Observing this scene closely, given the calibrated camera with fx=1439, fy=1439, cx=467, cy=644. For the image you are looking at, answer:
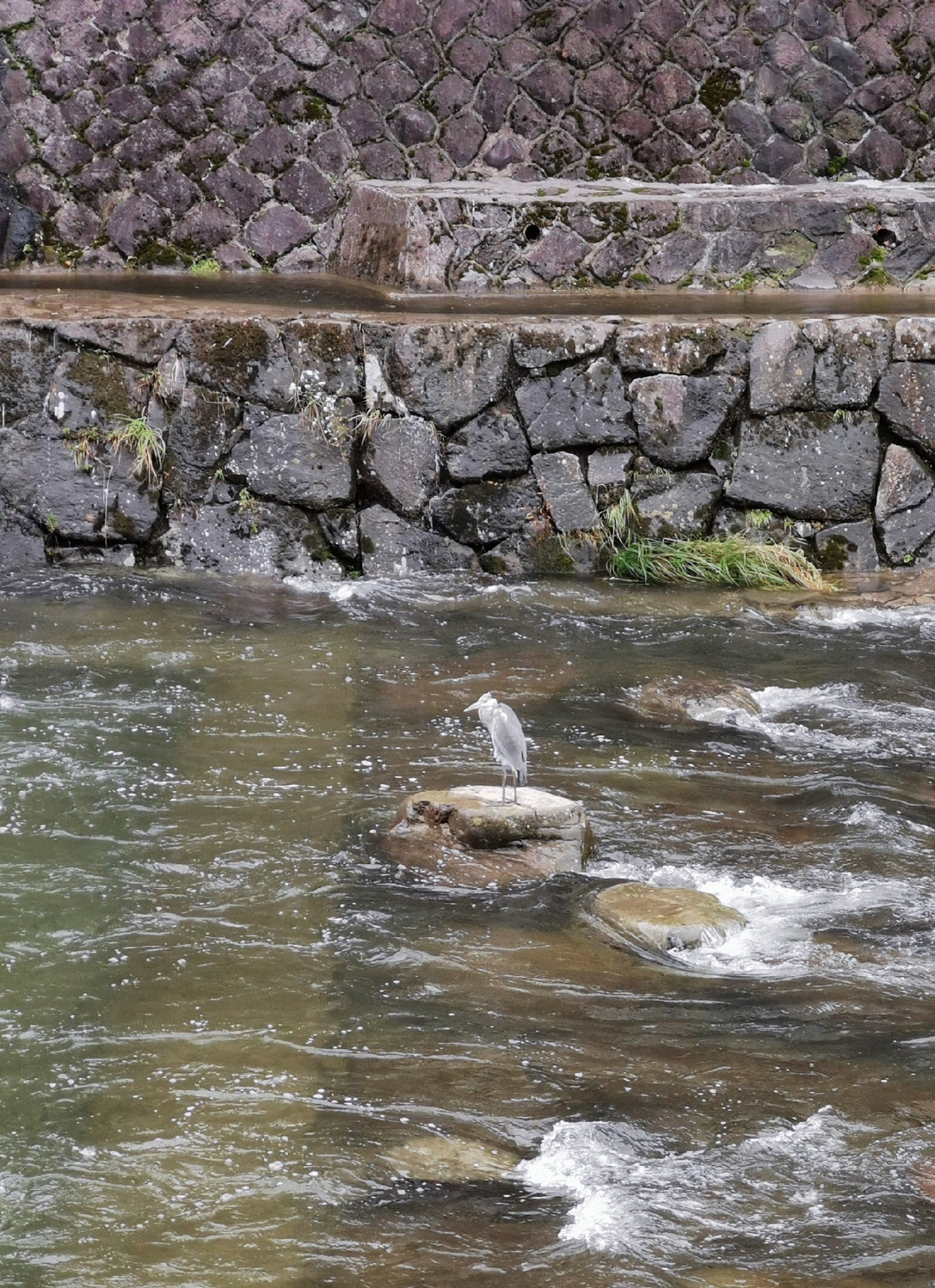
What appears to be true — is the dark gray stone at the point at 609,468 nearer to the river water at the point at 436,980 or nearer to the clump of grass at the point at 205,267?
the river water at the point at 436,980

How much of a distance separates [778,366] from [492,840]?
14.5 feet

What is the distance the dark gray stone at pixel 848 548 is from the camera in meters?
8.49

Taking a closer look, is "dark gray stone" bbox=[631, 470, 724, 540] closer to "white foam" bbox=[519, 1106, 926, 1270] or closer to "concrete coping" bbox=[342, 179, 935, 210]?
"concrete coping" bbox=[342, 179, 935, 210]

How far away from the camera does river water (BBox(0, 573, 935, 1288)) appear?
3.26m

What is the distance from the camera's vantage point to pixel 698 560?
27.2 feet

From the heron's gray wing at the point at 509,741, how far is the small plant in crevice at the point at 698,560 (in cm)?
340

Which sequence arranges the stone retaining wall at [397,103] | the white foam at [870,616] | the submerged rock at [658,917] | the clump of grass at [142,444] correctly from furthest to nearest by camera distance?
1. the stone retaining wall at [397,103]
2. the clump of grass at [142,444]
3. the white foam at [870,616]
4. the submerged rock at [658,917]

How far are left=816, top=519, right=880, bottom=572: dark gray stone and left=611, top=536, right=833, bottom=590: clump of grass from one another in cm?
18

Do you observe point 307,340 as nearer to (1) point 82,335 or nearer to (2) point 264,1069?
(1) point 82,335

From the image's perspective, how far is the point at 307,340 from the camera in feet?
27.0

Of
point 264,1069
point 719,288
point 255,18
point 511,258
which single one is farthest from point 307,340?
point 264,1069

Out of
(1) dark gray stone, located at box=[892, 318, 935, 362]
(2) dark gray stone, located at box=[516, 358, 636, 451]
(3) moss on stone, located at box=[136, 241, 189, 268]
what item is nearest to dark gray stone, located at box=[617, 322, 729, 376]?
(2) dark gray stone, located at box=[516, 358, 636, 451]

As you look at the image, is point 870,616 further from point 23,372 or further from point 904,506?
point 23,372

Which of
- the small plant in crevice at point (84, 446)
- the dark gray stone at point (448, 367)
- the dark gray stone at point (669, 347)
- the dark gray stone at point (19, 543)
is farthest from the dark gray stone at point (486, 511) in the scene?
the dark gray stone at point (19, 543)
